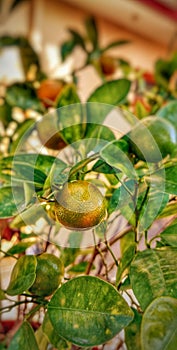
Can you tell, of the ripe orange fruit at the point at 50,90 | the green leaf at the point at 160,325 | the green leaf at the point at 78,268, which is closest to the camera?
the green leaf at the point at 160,325

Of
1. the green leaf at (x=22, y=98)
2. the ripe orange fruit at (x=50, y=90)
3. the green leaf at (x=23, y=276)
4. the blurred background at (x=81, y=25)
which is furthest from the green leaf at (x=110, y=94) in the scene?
the blurred background at (x=81, y=25)

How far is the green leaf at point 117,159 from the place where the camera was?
1.27ft

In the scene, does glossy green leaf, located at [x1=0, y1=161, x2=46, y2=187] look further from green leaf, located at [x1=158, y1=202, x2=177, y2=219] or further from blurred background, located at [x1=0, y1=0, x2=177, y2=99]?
blurred background, located at [x1=0, y1=0, x2=177, y2=99]

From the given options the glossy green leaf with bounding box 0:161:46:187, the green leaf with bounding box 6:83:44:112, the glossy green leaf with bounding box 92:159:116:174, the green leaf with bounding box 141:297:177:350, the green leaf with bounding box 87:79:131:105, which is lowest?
the green leaf with bounding box 6:83:44:112

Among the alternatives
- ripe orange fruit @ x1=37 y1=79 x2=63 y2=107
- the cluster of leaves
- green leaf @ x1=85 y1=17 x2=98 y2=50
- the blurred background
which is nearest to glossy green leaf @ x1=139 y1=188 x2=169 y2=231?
the cluster of leaves

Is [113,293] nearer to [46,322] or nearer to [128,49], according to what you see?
[46,322]

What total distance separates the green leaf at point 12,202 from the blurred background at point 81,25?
81.1 inches

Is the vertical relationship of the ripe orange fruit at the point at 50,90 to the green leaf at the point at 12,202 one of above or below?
below

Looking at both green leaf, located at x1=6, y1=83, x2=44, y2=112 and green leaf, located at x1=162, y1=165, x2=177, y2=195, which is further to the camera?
green leaf, located at x1=6, y1=83, x2=44, y2=112

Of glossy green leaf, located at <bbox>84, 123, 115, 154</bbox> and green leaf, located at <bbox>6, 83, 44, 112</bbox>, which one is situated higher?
glossy green leaf, located at <bbox>84, 123, 115, 154</bbox>

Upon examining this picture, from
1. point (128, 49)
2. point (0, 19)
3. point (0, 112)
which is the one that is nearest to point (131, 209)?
point (0, 112)

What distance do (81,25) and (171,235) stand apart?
295 cm

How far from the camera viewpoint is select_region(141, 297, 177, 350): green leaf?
0.31 metres

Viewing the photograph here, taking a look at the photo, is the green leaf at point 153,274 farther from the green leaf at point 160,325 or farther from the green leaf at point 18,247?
the green leaf at point 18,247
